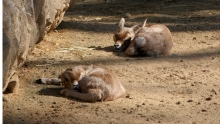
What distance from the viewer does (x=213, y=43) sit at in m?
9.84

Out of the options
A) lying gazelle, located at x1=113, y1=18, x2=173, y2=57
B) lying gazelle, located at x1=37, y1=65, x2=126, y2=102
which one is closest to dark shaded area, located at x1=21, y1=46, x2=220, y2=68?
lying gazelle, located at x1=113, y1=18, x2=173, y2=57

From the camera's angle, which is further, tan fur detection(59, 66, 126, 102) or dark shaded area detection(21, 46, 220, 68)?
dark shaded area detection(21, 46, 220, 68)

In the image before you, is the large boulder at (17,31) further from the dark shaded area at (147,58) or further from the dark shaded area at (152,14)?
the dark shaded area at (152,14)

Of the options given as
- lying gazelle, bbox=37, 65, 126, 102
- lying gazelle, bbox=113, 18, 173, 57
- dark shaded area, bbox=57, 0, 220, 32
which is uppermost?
dark shaded area, bbox=57, 0, 220, 32

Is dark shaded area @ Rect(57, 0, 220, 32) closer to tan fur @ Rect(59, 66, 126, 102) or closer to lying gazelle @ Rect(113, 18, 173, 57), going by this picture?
lying gazelle @ Rect(113, 18, 173, 57)

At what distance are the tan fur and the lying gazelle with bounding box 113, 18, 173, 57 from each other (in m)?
1.88

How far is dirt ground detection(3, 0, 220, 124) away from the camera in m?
6.30

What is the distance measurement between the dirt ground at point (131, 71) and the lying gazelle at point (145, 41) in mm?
147

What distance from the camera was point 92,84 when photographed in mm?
6684

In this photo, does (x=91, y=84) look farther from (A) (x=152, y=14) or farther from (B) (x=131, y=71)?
(A) (x=152, y=14)

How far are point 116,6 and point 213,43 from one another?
380 centimetres

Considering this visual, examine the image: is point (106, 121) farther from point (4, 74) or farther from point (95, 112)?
point (4, 74)

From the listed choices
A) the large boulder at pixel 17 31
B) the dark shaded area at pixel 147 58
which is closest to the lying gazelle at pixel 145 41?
the dark shaded area at pixel 147 58

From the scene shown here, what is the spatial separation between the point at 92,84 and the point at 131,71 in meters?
1.44
